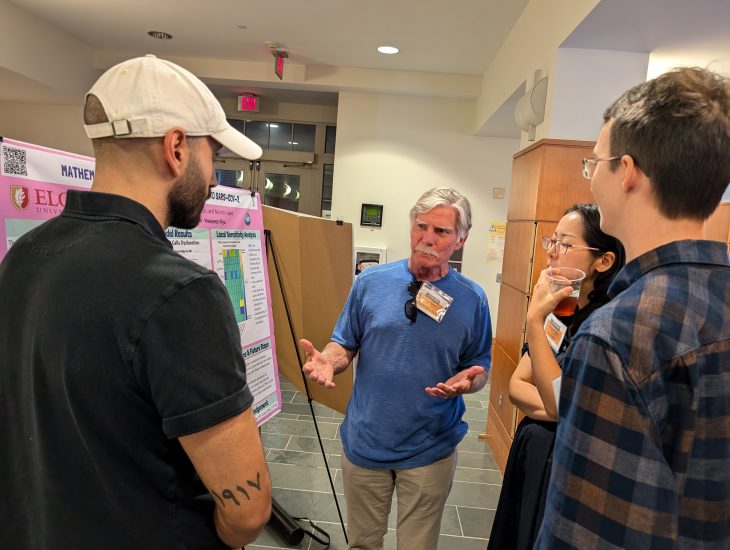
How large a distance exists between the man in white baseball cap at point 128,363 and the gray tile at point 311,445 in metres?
2.62

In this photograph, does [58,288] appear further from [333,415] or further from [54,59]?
[54,59]

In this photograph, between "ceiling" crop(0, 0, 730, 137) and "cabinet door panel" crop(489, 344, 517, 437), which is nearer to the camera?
"ceiling" crop(0, 0, 730, 137)

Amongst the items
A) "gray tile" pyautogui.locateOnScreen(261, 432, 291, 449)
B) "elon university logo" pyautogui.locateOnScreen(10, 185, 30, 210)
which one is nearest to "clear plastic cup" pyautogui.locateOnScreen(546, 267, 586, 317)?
"elon university logo" pyautogui.locateOnScreen(10, 185, 30, 210)

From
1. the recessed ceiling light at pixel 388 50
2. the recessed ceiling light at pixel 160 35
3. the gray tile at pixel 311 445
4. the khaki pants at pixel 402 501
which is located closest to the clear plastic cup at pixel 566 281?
the khaki pants at pixel 402 501

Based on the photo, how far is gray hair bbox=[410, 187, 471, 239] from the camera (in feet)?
5.64

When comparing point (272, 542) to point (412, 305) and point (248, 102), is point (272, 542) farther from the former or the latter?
point (248, 102)

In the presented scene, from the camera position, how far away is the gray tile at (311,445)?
3.40m

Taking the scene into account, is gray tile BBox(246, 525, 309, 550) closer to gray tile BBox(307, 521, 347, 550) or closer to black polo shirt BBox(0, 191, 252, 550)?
gray tile BBox(307, 521, 347, 550)

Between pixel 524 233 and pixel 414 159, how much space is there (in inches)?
137

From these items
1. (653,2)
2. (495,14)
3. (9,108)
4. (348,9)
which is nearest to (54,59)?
(9,108)

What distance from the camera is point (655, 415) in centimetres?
68

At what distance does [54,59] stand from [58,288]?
6.27 metres

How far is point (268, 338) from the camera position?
90.0 inches

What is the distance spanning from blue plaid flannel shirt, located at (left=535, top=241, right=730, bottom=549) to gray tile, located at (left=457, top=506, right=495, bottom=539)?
2.10 meters
